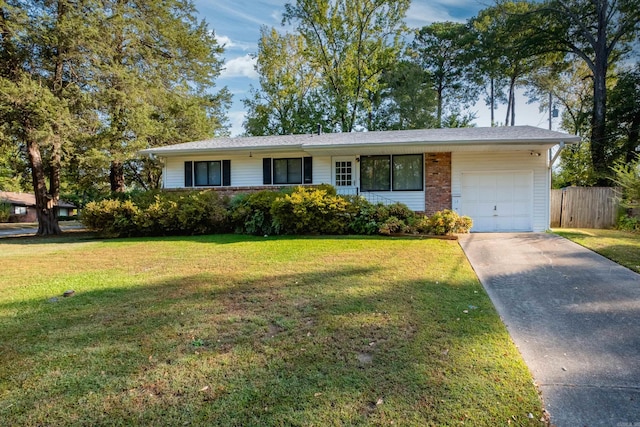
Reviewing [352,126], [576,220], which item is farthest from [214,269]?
[352,126]

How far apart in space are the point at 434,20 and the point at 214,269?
27381mm

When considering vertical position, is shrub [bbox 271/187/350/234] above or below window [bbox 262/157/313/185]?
below

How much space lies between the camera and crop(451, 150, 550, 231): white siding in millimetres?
10836

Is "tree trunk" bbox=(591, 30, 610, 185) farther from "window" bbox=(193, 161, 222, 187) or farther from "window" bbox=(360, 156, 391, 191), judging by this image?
"window" bbox=(193, 161, 222, 187)

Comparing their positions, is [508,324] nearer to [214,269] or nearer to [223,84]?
[214,269]

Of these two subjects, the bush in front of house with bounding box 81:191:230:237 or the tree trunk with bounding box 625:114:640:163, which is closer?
the bush in front of house with bounding box 81:191:230:237

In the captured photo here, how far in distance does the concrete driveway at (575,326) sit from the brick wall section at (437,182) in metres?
4.70

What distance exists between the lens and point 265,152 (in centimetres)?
1310

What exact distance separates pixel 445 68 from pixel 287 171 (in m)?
19.5

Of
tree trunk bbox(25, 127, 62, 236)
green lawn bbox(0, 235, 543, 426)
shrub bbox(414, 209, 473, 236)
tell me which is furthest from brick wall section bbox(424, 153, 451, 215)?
tree trunk bbox(25, 127, 62, 236)

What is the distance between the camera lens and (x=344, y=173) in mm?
12641

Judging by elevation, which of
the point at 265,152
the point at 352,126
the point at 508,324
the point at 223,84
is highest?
the point at 223,84

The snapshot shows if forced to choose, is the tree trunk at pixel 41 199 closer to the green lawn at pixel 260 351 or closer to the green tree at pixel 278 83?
the green lawn at pixel 260 351

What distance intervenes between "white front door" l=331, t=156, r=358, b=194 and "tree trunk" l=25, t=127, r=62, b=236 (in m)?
12.2
